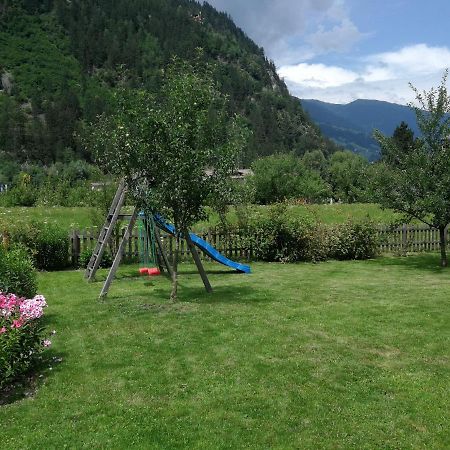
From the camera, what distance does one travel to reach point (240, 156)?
40.3 ft

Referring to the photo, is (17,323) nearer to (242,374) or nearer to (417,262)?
(242,374)

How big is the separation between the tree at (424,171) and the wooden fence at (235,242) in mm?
2853

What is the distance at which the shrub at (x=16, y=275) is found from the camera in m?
9.91

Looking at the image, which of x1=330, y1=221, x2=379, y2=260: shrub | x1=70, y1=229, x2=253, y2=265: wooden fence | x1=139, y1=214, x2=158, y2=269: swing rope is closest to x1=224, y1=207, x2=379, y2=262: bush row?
x1=330, y1=221, x2=379, y2=260: shrub

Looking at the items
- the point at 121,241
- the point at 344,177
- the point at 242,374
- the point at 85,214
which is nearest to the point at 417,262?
the point at 121,241

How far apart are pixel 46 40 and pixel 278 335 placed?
21288 cm

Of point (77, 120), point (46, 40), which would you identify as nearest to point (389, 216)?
point (77, 120)

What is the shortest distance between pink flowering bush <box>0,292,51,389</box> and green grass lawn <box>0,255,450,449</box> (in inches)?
18.0

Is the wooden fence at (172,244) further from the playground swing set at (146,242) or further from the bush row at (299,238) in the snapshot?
the playground swing set at (146,242)

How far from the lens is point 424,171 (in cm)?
1867

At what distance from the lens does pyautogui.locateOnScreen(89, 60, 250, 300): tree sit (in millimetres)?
11828

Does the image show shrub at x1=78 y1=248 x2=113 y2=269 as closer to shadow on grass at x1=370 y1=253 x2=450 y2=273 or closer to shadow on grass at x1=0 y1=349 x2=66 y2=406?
shadow on grass at x1=0 y1=349 x2=66 y2=406

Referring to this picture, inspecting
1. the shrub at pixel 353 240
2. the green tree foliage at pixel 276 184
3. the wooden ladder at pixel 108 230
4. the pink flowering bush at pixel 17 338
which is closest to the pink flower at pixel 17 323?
the pink flowering bush at pixel 17 338

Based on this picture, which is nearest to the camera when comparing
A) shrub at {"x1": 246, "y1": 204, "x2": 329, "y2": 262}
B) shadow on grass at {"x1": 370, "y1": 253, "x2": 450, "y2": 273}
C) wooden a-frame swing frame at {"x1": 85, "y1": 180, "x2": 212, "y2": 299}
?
wooden a-frame swing frame at {"x1": 85, "y1": 180, "x2": 212, "y2": 299}
